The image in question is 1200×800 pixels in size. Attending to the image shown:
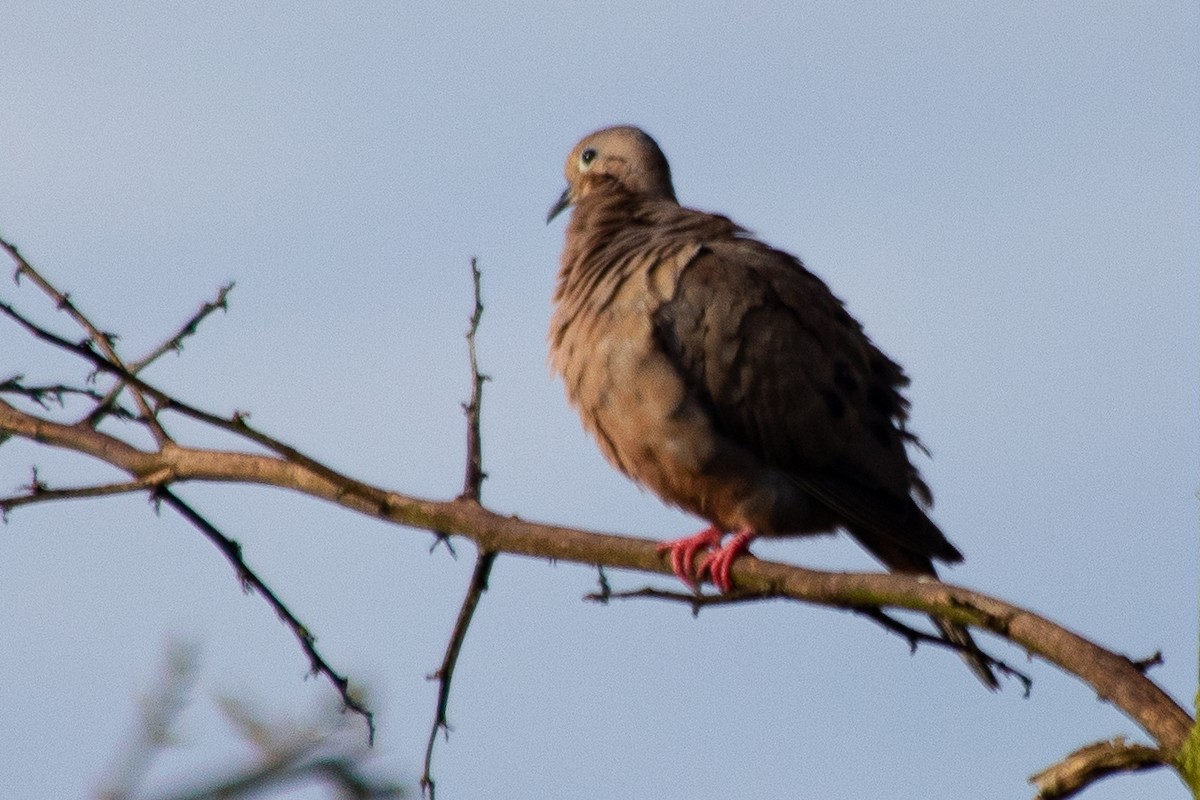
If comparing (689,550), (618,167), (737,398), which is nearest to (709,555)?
(689,550)

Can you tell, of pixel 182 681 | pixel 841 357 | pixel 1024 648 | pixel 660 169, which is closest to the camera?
pixel 182 681

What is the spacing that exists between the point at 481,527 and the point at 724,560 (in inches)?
46.6

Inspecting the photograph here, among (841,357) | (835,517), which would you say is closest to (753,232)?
(841,357)

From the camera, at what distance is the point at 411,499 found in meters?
3.88

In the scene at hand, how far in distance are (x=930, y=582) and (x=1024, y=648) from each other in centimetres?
25

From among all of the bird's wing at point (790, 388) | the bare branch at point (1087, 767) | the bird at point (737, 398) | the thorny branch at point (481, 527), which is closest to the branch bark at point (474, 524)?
the thorny branch at point (481, 527)

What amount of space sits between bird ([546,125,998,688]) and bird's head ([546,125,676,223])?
82 centimetres

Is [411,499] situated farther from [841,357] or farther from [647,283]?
[841,357]

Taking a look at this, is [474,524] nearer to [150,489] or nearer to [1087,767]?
[150,489]

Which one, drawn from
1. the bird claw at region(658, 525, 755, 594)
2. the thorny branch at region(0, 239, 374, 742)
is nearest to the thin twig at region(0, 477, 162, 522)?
the thorny branch at region(0, 239, 374, 742)

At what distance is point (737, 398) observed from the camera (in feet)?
17.3

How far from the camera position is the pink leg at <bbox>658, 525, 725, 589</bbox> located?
189 inches

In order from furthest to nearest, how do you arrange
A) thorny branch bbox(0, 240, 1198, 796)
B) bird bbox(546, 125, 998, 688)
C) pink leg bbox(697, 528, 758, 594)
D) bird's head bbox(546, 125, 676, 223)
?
bird's head bbox(546, 125, 676, 223) < bird bbox(546, 125, 998, 688) < pink leg bbox(697, 528, 758, 594) < thorny branch bbox(0, 240, 1198, 796)

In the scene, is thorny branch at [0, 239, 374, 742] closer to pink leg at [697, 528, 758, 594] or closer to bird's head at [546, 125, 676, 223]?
pink leg at [697, 528, 758, 594]
